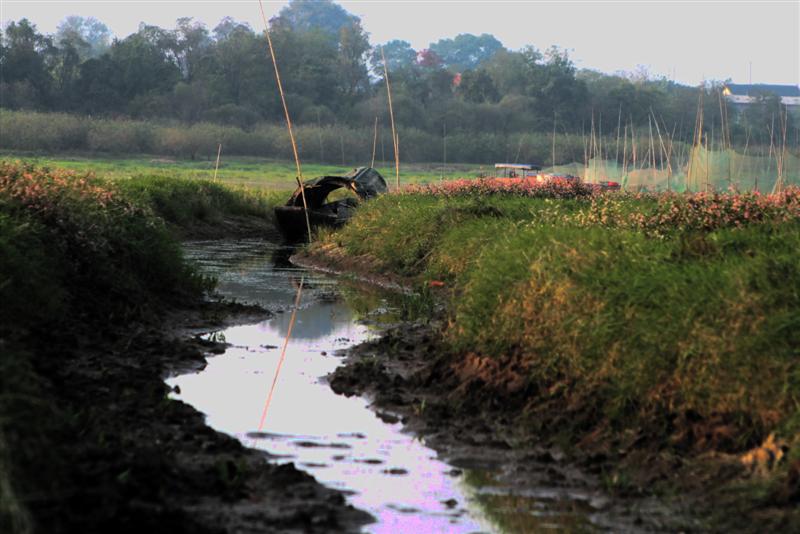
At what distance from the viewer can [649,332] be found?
10.1 m

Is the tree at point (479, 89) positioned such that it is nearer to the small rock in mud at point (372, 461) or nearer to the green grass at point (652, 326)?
the green grass at point (652, 326)

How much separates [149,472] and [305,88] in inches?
3071

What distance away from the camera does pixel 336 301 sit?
67.9ft

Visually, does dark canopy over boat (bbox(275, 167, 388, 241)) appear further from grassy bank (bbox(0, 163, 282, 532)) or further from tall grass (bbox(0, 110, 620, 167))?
tall grass (bbox(0, 110, 620, 167))

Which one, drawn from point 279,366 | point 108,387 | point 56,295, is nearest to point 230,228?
point 279,366

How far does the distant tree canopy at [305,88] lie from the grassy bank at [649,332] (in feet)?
187

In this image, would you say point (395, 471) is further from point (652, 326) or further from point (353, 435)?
point (652, 326)

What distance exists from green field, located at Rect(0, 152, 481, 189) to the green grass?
147ft

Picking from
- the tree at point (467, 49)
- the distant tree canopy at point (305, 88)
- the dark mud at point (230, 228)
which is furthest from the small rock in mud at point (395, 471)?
the tree at point (467, 49)

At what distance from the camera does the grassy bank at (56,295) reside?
669 cm

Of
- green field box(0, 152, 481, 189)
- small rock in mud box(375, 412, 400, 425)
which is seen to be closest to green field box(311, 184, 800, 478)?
small rock in mud box(375, 412, 400, 425)

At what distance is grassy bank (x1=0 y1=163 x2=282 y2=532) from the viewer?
669cm

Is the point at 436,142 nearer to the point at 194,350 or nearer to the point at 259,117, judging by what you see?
the point at 259,117

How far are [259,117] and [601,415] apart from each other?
72.2 metres
